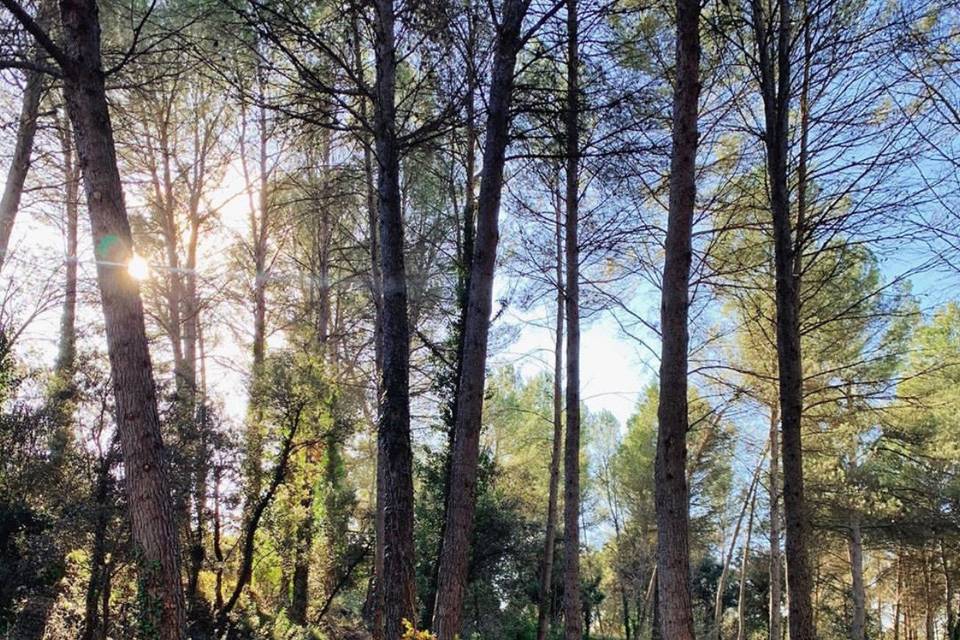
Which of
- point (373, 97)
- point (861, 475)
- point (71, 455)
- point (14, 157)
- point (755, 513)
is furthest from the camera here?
point (755, 513)

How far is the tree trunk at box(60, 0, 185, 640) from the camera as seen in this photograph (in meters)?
3.46

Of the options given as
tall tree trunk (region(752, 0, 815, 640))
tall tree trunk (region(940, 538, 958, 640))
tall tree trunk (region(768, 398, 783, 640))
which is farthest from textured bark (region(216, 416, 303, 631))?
tall tree trunk (region(940, 538, 958, 640))

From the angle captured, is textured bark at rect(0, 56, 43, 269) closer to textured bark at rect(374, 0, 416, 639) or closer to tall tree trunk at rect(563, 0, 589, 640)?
textured bark at rect(374, 0, 416, 639)

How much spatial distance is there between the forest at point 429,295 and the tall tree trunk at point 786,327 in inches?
1.1

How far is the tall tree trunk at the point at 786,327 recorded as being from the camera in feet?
14.3

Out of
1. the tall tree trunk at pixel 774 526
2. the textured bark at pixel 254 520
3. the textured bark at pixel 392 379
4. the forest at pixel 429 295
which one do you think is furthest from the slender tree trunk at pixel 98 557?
the tall tree trunk at pixel 774 526

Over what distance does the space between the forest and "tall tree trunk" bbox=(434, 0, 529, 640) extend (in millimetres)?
23

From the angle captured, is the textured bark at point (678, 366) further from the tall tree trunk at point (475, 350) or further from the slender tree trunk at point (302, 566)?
the slender tree trunk at point (302, 566)

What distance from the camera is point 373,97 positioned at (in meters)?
4.33

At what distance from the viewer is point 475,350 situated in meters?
4.14

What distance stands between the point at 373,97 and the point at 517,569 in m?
9.63

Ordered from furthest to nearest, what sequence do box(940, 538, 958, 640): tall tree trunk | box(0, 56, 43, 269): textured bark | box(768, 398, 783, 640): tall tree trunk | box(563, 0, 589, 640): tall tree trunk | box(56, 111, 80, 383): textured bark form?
box(940, 538, 958, 640): tall tree trunk, box(768, 398, 783, 640): tall tree trunk, box(56, 111, 80, 383): textured bark, box(0, 56, 43, 269): textured bark, box(563, 0, 589, 640): tall tree trunk

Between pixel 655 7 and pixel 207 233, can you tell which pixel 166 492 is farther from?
pixel 207 233

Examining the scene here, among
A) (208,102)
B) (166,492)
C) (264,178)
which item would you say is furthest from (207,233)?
(166,492)
